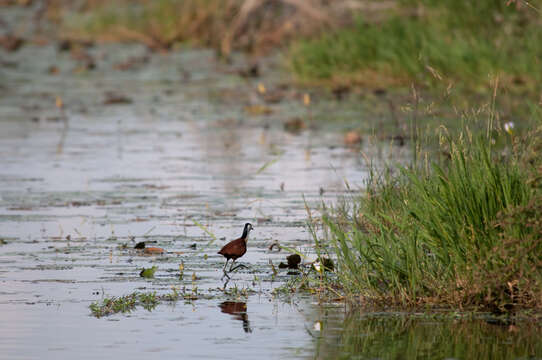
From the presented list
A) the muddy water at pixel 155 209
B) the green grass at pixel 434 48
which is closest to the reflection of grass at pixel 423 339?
the muddy water at pixel 155 209

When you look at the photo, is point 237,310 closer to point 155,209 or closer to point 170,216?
point 170,216

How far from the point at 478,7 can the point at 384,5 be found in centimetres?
233

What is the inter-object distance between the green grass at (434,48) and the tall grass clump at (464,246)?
37.8 feet

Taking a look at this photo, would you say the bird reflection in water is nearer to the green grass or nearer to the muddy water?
the muddy water

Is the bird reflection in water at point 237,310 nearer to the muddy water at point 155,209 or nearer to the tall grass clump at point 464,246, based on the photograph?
the muddy water at point 155,209

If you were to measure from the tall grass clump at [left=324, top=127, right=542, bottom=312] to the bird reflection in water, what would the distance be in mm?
675

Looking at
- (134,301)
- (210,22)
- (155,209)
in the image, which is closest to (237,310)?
(134,301)

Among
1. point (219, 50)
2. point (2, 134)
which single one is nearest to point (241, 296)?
point (2, 134)

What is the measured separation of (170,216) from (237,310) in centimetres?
384

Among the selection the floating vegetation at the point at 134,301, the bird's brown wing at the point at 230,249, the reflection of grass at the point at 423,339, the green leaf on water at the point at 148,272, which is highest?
the bird's brown wing at the point at 230,249

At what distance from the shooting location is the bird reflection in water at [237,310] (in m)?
7.41

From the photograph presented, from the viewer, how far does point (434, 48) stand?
2038 cm

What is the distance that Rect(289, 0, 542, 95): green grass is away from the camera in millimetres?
19875

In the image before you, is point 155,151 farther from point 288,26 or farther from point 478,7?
point 288,26
